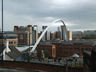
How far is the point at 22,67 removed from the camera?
17.4 meters

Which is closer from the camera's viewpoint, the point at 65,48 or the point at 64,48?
the point at 65,48

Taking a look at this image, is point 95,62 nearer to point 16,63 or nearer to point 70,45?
point 16,63

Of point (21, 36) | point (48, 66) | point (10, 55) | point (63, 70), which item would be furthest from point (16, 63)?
point (21, 36)

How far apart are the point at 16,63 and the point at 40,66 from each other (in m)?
4.07

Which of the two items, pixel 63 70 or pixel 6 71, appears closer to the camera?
pixel 63 70

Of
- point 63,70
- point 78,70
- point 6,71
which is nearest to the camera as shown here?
point 78,70

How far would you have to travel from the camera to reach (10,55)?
3931cm

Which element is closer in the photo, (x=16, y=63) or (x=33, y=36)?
(x=16, y=63)

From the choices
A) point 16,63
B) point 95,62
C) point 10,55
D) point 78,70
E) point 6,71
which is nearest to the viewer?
point 95,62

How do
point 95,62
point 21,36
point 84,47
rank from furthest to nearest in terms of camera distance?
point 21,36, point 84,47, point 95,62

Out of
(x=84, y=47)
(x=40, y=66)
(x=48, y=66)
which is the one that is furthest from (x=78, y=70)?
(x=84, y=47)

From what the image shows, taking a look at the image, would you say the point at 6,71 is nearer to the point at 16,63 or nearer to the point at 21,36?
the point at 16,63

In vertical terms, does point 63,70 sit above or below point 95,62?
below

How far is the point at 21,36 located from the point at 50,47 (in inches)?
2530
